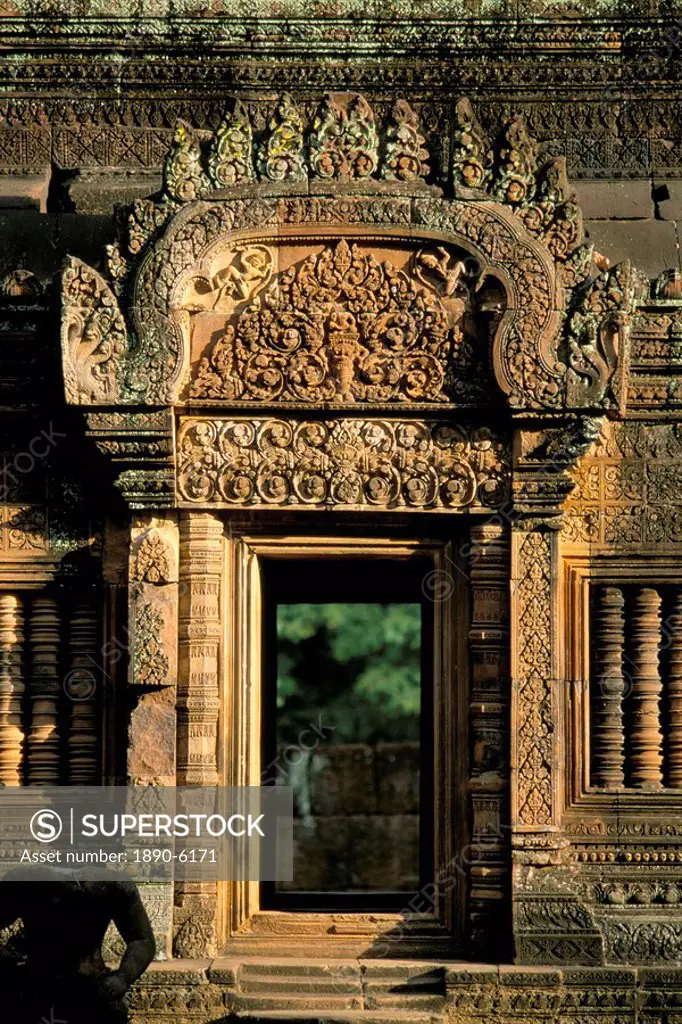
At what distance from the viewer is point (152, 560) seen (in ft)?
29.2

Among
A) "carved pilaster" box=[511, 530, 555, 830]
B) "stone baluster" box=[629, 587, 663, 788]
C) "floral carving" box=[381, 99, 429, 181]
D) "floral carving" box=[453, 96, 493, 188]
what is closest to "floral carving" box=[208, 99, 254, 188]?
"floral carving" box=[381, 99, 429, 181]

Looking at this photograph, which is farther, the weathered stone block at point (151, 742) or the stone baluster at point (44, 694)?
the stone baluster at point (44, 694)

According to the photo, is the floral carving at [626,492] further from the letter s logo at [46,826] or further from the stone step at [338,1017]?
the letter s logo at [46,826]

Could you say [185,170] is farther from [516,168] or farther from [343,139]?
[516,168]

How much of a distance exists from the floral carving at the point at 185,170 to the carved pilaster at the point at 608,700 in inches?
114

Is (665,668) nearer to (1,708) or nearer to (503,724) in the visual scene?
(503,724)

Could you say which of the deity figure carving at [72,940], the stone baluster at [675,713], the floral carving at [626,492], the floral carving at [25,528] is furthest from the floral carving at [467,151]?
the deity figure carving at [72,940]

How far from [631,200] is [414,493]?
2343 mm

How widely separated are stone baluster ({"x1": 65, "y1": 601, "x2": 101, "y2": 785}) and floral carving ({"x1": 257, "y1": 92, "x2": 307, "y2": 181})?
2.39 m

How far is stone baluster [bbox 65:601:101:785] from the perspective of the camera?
30.2 feet

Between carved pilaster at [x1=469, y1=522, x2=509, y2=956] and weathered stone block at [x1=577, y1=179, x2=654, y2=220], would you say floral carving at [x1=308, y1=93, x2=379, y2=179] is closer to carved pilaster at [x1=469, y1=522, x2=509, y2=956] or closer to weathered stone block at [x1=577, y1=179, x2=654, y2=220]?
weathered stone block at [x1=577, y1=179, x2=654, y2=220]

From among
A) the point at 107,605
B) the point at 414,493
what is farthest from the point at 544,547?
the point at 107,605

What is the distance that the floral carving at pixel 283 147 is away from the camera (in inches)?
347

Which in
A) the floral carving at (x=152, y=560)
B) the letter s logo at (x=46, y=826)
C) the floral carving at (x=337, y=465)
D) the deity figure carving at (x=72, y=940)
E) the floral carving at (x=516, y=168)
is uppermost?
the floral carving at (x=516, y=168)
